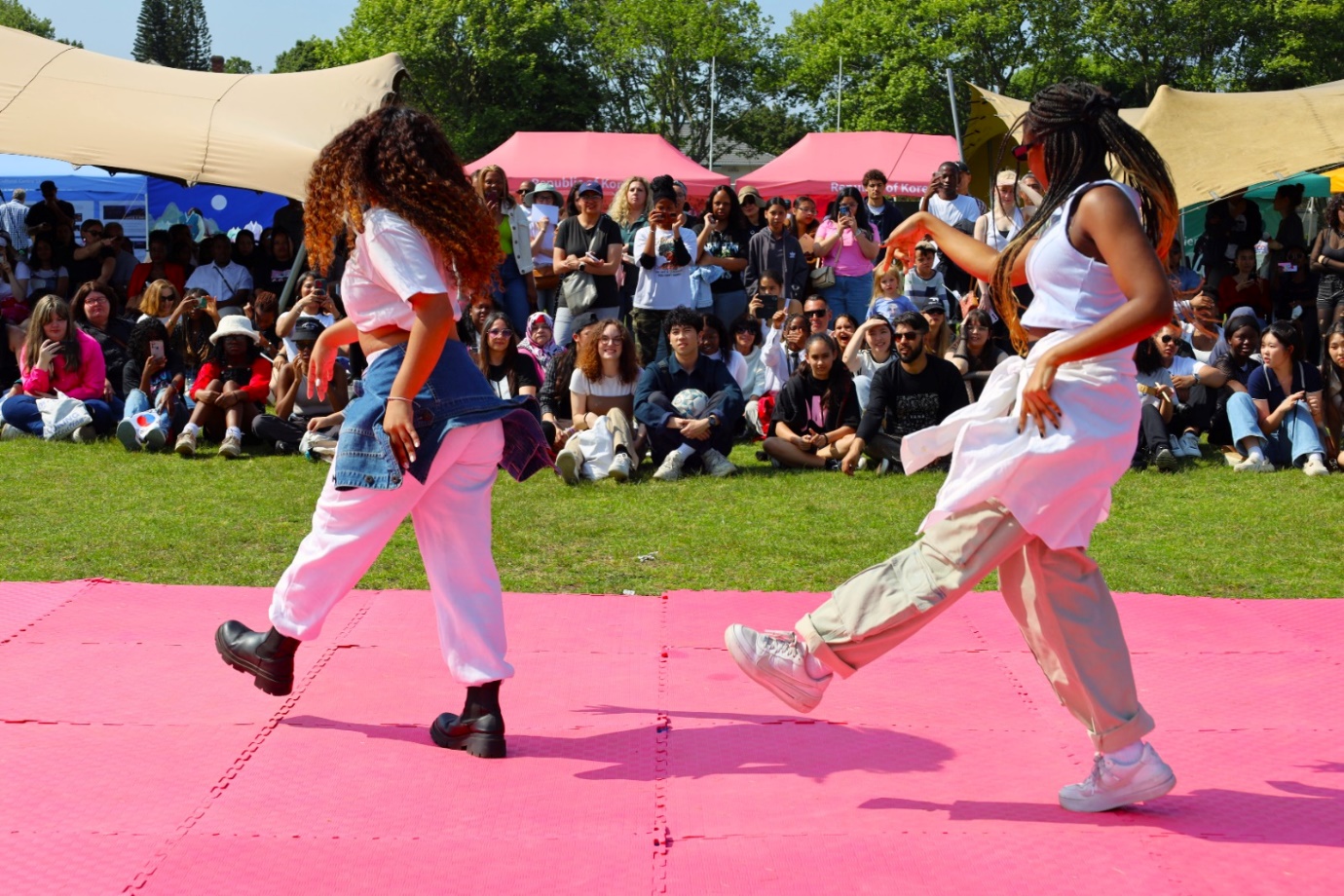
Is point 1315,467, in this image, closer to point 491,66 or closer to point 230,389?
point 230,389

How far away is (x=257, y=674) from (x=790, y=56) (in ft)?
201

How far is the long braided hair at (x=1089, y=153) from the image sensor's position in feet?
10.5

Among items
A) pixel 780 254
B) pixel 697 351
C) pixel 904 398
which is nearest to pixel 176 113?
pixel 780 254

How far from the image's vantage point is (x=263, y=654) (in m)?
3.77

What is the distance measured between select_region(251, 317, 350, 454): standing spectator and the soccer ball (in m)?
2.30

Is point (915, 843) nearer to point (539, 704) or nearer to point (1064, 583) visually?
point (1064, 583)

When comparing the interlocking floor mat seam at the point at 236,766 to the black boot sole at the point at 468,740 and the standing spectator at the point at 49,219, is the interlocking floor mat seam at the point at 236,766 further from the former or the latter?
the standing spectator at the point at 49,219

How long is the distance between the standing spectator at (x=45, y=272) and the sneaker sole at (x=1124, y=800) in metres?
12.1

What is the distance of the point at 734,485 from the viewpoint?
8.55 metres

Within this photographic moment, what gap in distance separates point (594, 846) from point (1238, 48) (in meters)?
58.0

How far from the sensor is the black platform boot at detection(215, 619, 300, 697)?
3.76m

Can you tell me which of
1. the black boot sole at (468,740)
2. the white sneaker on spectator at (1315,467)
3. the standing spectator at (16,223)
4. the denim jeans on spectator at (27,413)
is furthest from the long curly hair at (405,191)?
the standing spectator at (16,223)

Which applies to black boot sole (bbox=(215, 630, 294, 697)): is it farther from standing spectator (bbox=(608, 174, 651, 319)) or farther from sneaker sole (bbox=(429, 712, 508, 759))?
standing spectator (bbox=(608, 174, 651, 319))

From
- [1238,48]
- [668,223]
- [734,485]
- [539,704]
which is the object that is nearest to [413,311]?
[539,704]
